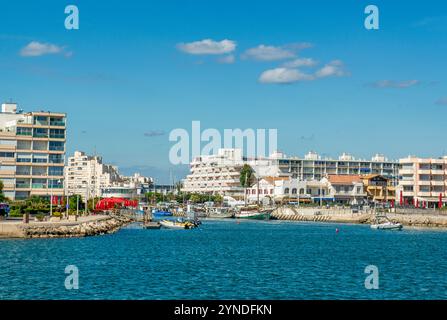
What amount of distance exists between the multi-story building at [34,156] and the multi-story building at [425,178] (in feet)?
268

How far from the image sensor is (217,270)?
50.3m

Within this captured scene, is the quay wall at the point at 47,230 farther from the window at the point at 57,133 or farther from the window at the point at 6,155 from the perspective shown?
the window at the point at 6,155

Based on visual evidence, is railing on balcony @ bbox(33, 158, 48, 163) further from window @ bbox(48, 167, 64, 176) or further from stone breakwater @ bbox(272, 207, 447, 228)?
stone breakwater @ bbox(272, 207, 447, 228)

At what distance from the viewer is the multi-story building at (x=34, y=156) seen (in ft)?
371

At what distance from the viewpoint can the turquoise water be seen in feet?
128

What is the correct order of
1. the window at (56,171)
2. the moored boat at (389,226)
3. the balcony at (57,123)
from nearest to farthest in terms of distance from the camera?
the window at (56,171)
the balcony at (57,123)
the moored boat at (389,226)

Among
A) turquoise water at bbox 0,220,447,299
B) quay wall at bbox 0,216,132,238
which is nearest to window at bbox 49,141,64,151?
quay wall at bbox 0,216,132,238

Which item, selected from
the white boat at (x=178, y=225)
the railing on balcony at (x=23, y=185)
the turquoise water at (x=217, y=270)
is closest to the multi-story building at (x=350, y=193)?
the white boat at (x=178, y=225)
